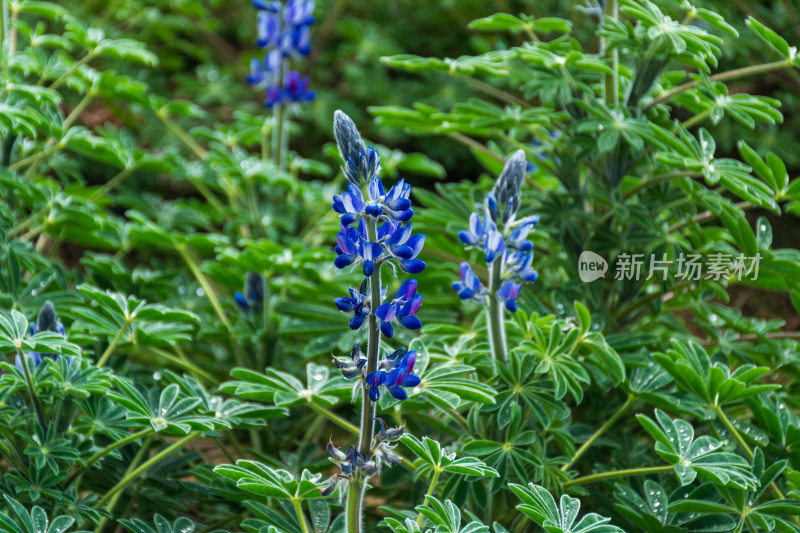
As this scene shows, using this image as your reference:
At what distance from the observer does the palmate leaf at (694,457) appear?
1756 mm

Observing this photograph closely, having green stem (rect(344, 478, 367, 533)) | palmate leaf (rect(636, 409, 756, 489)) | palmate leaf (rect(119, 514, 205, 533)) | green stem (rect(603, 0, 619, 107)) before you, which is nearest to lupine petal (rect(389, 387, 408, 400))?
green stem (rect(344, 478, 367, 533))

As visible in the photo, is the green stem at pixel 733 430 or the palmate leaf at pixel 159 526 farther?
the green stem at pixel 733 430

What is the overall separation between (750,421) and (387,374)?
4.18ft

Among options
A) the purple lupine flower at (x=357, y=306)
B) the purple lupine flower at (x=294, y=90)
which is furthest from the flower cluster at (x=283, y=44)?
the purple lupine flower at (x=357, y=306)

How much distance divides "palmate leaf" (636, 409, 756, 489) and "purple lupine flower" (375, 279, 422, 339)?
0.67 m

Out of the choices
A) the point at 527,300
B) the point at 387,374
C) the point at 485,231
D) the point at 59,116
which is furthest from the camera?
the point at 59,116

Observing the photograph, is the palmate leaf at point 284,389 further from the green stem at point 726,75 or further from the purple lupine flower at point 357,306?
the green stem at point 726,75

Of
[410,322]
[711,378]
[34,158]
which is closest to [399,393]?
[410,322]

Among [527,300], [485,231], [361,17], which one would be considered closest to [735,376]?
[527,300]

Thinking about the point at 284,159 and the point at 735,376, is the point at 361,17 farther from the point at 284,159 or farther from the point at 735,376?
the point at 735,376

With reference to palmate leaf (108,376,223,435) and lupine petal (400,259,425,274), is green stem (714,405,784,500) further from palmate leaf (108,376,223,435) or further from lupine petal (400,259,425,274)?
palmate leaf (108,376,223,435)

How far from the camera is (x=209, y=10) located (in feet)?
17.8

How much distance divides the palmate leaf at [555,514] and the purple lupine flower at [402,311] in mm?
436

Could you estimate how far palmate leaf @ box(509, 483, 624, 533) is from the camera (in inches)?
63.5
